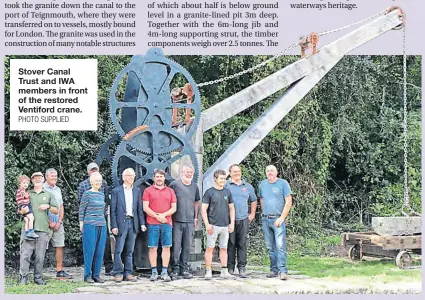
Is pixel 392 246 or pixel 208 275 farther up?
pixel 392 246

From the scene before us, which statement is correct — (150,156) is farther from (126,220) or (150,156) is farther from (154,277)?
(154,277)

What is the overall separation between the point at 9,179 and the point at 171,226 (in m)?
3.43

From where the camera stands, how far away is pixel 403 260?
30.3 feet

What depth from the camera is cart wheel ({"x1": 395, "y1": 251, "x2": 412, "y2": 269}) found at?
9.20 m

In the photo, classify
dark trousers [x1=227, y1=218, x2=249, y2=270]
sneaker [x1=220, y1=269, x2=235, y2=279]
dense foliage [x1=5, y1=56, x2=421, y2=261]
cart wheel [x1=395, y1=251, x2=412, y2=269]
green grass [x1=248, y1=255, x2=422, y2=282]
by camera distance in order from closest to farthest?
sneaker [x1=220, y1=269, x2=235, y2=279]
dark trousers [x1=227, y1=218, x2=249, y2=270]
green grass [x1=248, y1=255, x2=422, y2=282]
cart wheel [x1=395, y1=251, x2=412, y2=269]
dense foliage [x1=5, y1=56, x2=421, y2=261]

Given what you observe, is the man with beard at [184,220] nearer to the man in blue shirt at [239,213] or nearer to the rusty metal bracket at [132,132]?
the man in blue shirt at [239,213]

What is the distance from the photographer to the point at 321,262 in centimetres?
1005

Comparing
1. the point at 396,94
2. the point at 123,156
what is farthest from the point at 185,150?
the point at 396,94

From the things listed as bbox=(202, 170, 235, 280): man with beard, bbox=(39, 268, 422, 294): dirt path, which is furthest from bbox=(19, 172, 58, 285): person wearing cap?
bbox=(202, 170, 235, 280): man with beard

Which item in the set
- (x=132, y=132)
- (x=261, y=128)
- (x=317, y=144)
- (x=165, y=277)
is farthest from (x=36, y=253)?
(x=317, y=144)

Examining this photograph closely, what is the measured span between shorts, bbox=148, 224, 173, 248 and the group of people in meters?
0.01

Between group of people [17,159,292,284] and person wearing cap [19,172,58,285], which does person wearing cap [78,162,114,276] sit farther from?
person wearing cap [19,172,58,285]
